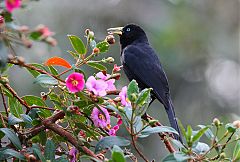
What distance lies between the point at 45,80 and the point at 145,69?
6.32 ft

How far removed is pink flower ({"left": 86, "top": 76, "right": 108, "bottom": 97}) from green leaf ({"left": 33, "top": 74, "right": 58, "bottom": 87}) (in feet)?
0.43

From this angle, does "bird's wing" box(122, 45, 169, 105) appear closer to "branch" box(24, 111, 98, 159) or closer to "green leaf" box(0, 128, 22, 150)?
"branch" box(24, 111, 98, 159)

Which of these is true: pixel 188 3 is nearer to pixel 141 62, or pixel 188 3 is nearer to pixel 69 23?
pixel 69 23

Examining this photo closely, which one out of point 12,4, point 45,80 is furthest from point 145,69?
point 12,4

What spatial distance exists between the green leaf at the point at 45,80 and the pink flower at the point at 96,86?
0.13 m

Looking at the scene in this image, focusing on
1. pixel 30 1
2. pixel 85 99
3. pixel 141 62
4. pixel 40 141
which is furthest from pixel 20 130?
pixel 141 62

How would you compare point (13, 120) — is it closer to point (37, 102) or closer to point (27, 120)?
point (27, 120)

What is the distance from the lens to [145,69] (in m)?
3.58

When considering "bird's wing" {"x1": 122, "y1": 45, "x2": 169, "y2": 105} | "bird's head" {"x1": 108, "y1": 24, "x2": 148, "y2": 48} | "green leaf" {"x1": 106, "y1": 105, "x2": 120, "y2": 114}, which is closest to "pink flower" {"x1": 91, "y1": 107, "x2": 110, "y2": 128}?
"green leaf" {"x1": 106, "y1": 105, "x2": 120, "y2": 114}

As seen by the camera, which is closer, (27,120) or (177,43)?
(27,120)

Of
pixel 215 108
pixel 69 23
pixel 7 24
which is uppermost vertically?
pixel 69 23

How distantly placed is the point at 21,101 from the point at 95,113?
0.80ft

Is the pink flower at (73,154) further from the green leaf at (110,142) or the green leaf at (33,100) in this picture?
the green leaf at (33,100)

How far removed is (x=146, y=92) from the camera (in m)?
1.61
